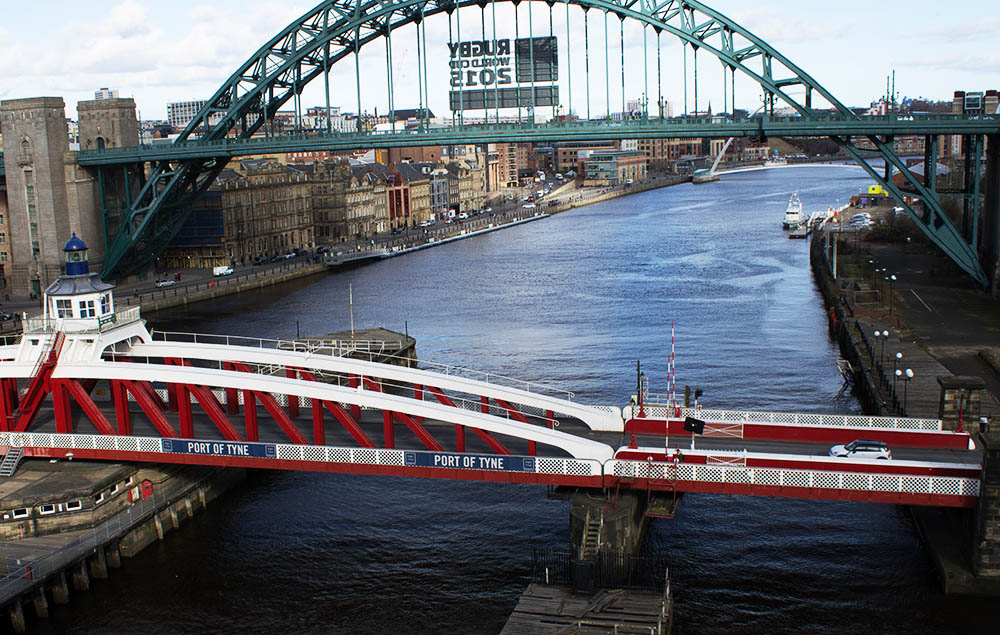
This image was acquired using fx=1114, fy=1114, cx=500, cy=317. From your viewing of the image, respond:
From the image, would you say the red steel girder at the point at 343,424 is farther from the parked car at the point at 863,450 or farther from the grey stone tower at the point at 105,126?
the grey stone tower at the point at 105,126

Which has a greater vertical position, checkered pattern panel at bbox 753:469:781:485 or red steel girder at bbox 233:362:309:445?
red steel girder at bbox 233:362:309:445

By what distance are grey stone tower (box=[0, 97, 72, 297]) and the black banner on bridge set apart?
2668cm

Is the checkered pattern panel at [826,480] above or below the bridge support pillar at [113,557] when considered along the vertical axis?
above

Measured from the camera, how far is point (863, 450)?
91.5 ft

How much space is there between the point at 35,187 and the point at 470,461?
186ft

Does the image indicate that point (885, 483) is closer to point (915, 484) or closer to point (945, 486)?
point (915, 484)

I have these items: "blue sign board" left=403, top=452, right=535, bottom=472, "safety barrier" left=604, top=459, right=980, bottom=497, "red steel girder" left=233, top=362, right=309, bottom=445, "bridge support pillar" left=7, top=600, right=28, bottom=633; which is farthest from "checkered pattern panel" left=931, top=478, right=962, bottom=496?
"bridge support pillar" left=7, top=600, right=28, bottom=633

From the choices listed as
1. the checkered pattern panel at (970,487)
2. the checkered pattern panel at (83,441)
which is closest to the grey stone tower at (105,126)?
Answer: the checkered pattern panel at (83,441)

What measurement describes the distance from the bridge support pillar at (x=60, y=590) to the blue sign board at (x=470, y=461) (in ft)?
28.9

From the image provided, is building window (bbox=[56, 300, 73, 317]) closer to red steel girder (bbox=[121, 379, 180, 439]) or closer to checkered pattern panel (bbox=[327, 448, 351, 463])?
red steel girder (bbox=[121, 379, 180, 439])

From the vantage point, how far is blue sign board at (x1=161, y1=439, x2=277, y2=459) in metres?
29.8

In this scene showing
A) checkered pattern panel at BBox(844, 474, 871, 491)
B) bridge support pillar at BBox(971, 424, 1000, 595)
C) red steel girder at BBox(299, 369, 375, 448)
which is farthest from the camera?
red steel girder at BBox(299, 369, 375, 448)

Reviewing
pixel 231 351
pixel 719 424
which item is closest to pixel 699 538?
pixel 719 424

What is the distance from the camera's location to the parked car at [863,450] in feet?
90.3
